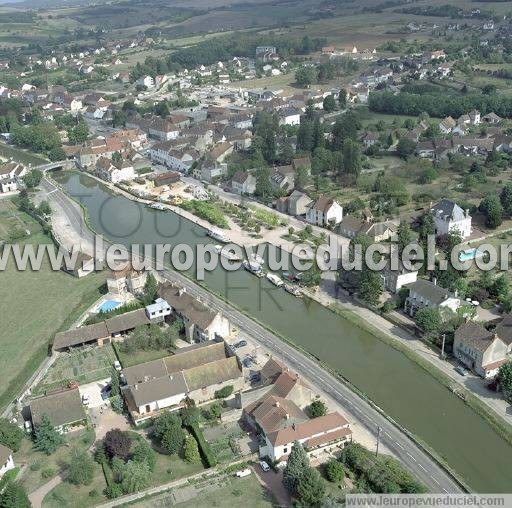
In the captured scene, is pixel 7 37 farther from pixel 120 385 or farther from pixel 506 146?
pixel 120 385

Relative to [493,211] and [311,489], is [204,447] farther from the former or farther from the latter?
[493,211]

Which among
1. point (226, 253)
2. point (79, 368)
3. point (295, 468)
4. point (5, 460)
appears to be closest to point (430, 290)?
point (295, 468)

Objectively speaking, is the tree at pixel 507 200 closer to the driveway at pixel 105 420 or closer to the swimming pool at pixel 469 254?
the swimming pool at pixel 469 254

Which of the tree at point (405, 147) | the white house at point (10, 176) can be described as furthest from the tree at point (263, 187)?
the white house at point (10, 176)

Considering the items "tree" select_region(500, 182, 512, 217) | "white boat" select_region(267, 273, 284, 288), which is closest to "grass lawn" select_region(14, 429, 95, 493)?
"white boat" select_region(267, 273, 284, 288)

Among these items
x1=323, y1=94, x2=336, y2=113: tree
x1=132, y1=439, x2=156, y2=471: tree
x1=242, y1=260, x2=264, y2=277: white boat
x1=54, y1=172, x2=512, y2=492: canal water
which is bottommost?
x1=54, y1=172, x2=512, y2=492: canal water

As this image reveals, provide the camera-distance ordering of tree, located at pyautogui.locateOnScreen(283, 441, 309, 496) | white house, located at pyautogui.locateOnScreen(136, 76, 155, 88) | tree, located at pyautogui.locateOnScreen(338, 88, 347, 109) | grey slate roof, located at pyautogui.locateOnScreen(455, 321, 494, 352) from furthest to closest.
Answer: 1. white house, located at pyautogui.locateOnScreen(136, 76, 155, 88)
2. tree, located at pyautogui.locateOnScreen(338, 88, 347, 109)
3. grey slate roof, located at pyautogui.locateOnScreen(455, 321, 494, 352)
4. tree, located at pyautogui.locateOnScreen(283, 441, 309, 496)

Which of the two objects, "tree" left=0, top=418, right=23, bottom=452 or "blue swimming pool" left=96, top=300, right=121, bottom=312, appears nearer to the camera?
"tree" left=0, top=418, right=23, bottom=452

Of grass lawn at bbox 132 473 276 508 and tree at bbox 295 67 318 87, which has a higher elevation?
tree at bbox 295 67 318 87

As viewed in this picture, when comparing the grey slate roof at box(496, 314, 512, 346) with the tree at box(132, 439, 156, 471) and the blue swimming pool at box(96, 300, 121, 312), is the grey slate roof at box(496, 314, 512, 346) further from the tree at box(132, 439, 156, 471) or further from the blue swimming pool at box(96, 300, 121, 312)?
the blue swimming pool at box(96, 300, 121, 312)
